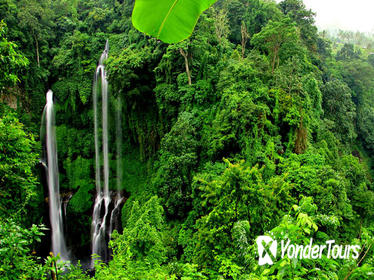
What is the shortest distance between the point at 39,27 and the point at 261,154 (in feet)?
45.8

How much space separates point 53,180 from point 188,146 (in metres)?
8.71

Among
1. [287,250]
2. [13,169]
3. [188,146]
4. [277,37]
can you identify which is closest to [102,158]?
[188,146]

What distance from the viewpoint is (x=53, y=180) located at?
42.4 feet

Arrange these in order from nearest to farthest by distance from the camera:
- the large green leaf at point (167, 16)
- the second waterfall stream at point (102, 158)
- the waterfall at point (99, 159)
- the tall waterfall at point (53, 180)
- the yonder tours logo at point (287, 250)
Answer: the large green leaf at point (167, 16), the yonder tours logo at point (287, 250), the tall waterfall at point (53, 180), the waterfall at point (99, 159), the second waterfall stream at point (102, 158)

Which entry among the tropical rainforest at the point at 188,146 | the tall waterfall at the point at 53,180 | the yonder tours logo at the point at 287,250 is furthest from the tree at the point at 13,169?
the tall waterfall at the point at 53,180

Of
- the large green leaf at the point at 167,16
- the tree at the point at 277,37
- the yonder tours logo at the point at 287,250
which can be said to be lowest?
the yonder tours logo at the point at 287,250

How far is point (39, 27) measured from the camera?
13648 mm

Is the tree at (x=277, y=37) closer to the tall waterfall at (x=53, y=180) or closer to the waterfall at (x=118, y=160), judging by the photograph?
the waterfall at (x=118, y=160)

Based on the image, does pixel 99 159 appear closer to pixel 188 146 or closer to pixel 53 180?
pixel 53 180

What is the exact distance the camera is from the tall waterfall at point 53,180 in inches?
476

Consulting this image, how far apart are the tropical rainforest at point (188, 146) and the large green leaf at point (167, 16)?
114 cm

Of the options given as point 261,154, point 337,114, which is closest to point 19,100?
point 261,154

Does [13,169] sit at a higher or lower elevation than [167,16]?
lower

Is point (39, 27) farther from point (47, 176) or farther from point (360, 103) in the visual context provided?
point (360, 103)
